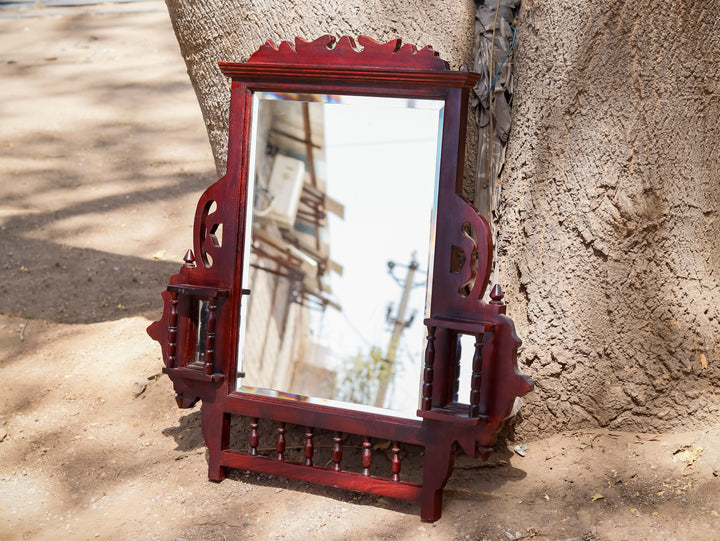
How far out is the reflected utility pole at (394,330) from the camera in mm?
2217

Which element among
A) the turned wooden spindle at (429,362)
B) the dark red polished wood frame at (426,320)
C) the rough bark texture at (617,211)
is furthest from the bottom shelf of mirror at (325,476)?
the rough bark texture at (617,211)

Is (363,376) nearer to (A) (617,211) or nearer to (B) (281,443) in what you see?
(B) (281,443)

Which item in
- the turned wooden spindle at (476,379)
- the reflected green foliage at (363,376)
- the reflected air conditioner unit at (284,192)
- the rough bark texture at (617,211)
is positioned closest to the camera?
the turned wooden spindle at (476,379)

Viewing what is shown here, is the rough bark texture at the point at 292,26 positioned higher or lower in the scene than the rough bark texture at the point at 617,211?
higher

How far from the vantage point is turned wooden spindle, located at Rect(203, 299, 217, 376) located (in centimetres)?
230

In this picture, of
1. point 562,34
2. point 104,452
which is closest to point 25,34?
point 104,452

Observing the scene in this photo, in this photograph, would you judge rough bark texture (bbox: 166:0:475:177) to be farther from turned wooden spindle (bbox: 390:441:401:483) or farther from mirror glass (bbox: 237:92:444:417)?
turned wooden spindle (bbox: 390:441:401:483)

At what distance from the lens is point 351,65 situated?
2168 mm

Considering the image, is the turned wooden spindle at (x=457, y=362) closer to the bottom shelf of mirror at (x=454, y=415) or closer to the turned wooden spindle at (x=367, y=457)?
the bottom shelf of mirror at (x=454, y=415)

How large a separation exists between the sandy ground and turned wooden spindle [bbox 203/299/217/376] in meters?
0.44

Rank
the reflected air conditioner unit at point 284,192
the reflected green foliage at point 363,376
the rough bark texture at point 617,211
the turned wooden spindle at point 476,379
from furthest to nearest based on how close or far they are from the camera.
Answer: the reflected air conditioner unit at point 284,192 < the reflected green foliage at point 363,376 < the rough bark texture at point 617,211 < the turned wooden spindle at point 476,379

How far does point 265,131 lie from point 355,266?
54 centimetres

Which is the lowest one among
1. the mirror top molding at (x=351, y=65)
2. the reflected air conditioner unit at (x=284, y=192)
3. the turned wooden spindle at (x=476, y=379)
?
the turned wooden spindle at (x=476, y=379)

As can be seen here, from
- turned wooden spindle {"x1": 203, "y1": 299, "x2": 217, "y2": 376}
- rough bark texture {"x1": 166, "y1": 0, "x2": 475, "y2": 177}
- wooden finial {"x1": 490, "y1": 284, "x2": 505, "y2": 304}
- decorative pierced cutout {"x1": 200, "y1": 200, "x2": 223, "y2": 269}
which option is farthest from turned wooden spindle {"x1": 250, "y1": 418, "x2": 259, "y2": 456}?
rough bark texture {"x1": 166, "y1": 0, "x2": 475, "y2": 177}
